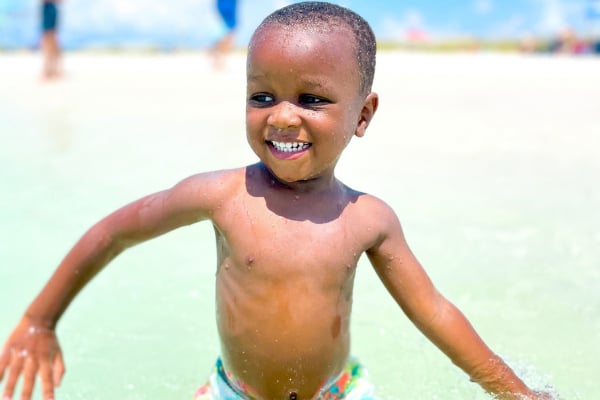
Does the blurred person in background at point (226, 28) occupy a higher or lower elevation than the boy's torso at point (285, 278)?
lower

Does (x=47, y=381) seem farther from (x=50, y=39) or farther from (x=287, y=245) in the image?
(x=50, y=39)

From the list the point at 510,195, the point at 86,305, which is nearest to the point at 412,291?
the point at 86,305

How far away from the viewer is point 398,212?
515 cm

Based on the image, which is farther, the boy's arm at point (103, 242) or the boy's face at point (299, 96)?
the boy's arm at point (103, 242)

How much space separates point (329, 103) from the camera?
6.85ft

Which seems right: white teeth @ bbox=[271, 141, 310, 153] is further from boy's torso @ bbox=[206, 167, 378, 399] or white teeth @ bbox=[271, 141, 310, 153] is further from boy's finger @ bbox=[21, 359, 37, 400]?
boy's finger @ bbox=[21, 359, 37, 400]

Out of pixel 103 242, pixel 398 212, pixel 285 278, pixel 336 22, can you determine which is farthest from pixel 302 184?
pixel 398 212

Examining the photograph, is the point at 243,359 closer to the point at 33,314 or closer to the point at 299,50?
the point at 33,314

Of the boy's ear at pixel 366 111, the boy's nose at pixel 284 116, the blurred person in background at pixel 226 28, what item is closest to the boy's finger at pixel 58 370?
the boy's nose at pixel 284 116

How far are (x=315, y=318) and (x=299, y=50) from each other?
75 centimetres

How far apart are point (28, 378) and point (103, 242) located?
425 mm

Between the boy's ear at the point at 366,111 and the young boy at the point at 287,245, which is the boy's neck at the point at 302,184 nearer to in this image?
the young boy at the point at 287,245

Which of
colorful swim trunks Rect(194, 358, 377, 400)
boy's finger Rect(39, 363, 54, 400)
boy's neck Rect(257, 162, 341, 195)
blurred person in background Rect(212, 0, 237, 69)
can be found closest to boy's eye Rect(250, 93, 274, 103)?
boy's neck Rect(257, 162, 341, 195)

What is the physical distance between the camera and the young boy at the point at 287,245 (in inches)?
82.4
